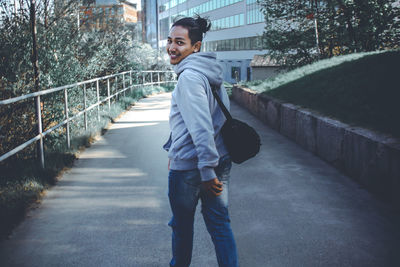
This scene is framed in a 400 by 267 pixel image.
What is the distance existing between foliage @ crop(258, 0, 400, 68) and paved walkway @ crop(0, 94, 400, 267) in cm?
1424

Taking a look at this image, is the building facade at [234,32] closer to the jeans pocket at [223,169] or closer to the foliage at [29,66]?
the foliage at [29,66]

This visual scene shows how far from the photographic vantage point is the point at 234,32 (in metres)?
58.2

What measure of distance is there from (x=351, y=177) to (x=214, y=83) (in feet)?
12.5

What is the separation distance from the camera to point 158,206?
451 cm

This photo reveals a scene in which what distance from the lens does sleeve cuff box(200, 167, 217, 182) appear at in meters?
2.23

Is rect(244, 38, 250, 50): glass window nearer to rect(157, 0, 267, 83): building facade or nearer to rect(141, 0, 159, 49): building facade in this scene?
rect(157, 0, 267, 83): building facade

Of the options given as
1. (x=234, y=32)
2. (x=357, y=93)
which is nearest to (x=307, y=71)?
(x=357, y=93)

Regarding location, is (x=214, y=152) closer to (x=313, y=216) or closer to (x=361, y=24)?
(x=313, y=216)

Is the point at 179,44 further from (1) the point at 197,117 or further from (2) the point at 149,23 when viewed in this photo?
(2) the point at 149,23

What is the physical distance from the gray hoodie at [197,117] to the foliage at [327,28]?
17.8 meters

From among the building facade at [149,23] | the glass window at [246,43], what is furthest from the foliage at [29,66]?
the building facade at [149,23]

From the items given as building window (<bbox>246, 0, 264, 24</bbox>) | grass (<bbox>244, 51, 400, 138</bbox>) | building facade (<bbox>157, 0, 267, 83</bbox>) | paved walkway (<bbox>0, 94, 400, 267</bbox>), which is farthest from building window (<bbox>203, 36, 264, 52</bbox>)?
paved walkway (<bbox>0, 94, 400, 267</bbox>)

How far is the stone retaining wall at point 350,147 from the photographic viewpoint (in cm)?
453

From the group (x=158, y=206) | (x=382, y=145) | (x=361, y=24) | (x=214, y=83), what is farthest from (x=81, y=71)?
(x=361, y=24)
